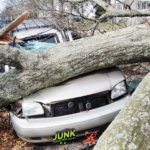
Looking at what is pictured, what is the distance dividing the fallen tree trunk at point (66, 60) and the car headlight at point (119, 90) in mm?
380

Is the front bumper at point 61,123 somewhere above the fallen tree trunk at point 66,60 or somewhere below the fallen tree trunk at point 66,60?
below

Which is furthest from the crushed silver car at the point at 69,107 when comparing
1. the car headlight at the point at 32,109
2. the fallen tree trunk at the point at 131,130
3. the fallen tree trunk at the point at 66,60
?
the fallen tree trunk at the point at 131,130

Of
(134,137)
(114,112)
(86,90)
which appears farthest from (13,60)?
(134,137)

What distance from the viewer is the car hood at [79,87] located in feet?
7.52

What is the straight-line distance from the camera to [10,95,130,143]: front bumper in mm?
2170

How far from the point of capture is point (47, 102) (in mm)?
2252

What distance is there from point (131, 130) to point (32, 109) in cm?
143

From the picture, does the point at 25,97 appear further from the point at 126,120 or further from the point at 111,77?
the point at 126,120

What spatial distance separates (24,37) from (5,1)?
12.8ft

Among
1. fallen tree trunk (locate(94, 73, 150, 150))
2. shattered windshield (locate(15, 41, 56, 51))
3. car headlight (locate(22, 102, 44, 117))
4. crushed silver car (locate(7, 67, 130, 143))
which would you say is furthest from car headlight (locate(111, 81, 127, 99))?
shattered windshield (locate(15, 41, 56, 51))
